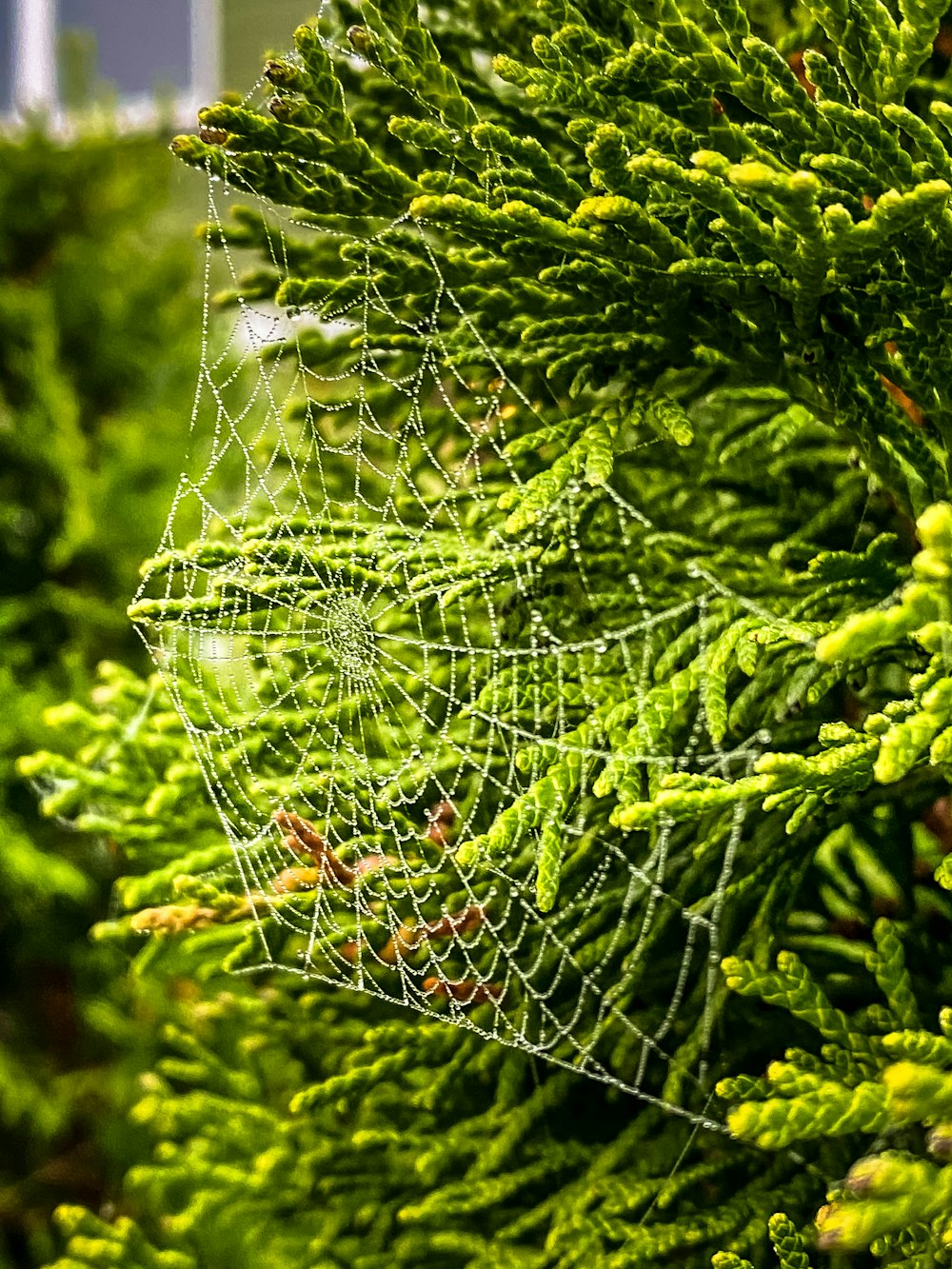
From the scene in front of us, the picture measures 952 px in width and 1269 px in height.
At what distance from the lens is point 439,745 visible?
593 millimetres

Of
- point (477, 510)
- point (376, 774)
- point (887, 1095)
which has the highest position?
point (477, 510)

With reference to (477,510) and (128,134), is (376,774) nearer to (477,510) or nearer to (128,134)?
(477,510)

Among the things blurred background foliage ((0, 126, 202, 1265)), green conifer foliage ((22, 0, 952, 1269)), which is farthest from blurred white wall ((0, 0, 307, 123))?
green conifer foliage ((22, 0, 952, 1269))

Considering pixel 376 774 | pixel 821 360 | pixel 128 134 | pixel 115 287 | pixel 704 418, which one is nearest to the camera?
pixel 821 360

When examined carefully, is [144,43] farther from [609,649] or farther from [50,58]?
[609,649]

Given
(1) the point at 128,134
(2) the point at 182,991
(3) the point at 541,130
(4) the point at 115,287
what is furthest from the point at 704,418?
(1) the point at 128,134

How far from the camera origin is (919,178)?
43cm

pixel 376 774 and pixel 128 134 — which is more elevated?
pixel 128 134

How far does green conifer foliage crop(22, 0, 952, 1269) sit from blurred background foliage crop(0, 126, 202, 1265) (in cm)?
65

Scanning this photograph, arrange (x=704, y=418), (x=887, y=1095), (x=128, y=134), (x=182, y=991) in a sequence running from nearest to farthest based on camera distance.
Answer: (x=887, y=1095)
(x=704, y=418)
(x=182, y=991)
(x=128, y=134)

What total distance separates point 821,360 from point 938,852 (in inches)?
12.1

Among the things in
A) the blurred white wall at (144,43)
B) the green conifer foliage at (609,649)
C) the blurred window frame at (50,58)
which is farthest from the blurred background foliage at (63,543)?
the blurred window frame at (50,58)

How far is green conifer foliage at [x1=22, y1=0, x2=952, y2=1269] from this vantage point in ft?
1.41

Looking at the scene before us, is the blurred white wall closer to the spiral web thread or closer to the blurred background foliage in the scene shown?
the blurred background foliage
